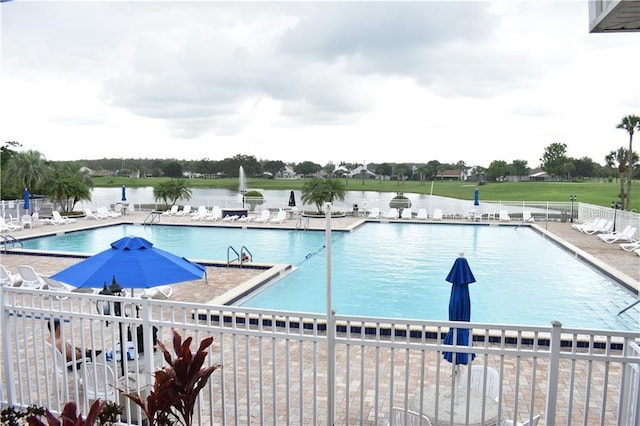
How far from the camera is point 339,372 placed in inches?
196

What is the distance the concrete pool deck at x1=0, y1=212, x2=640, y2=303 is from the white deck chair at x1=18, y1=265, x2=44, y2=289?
5.94ft

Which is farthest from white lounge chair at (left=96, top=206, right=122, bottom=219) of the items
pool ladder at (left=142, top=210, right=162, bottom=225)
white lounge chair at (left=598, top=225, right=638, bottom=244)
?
white lounge chair at (left=598, top=225, right=638, bottom=244)

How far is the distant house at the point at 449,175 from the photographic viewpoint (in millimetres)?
61500

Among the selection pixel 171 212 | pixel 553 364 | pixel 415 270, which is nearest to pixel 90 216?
pixel 171 212

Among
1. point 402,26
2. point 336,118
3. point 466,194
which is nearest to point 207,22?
point 402,26

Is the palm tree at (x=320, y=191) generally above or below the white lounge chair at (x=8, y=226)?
above

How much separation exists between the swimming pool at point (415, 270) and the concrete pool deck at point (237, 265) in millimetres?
349

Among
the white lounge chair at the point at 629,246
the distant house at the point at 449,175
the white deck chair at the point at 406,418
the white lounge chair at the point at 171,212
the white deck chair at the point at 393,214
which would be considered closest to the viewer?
the white deck chair at the point at 406,418

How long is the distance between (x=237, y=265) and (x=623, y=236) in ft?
35.5

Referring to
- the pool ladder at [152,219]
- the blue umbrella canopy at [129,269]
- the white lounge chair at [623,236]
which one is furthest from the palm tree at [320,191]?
the blue umbrella canopy at [129,269]

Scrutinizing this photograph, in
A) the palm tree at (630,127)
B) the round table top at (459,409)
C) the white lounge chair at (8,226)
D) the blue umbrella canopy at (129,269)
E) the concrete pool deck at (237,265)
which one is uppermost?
the palm tree at (630,127)

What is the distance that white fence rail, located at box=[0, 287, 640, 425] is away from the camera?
9.43 ft

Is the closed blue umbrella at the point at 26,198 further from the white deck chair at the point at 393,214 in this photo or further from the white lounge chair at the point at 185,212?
the white deck chair at the point at 393,214

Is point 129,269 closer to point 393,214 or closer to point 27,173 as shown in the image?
point 393,214
